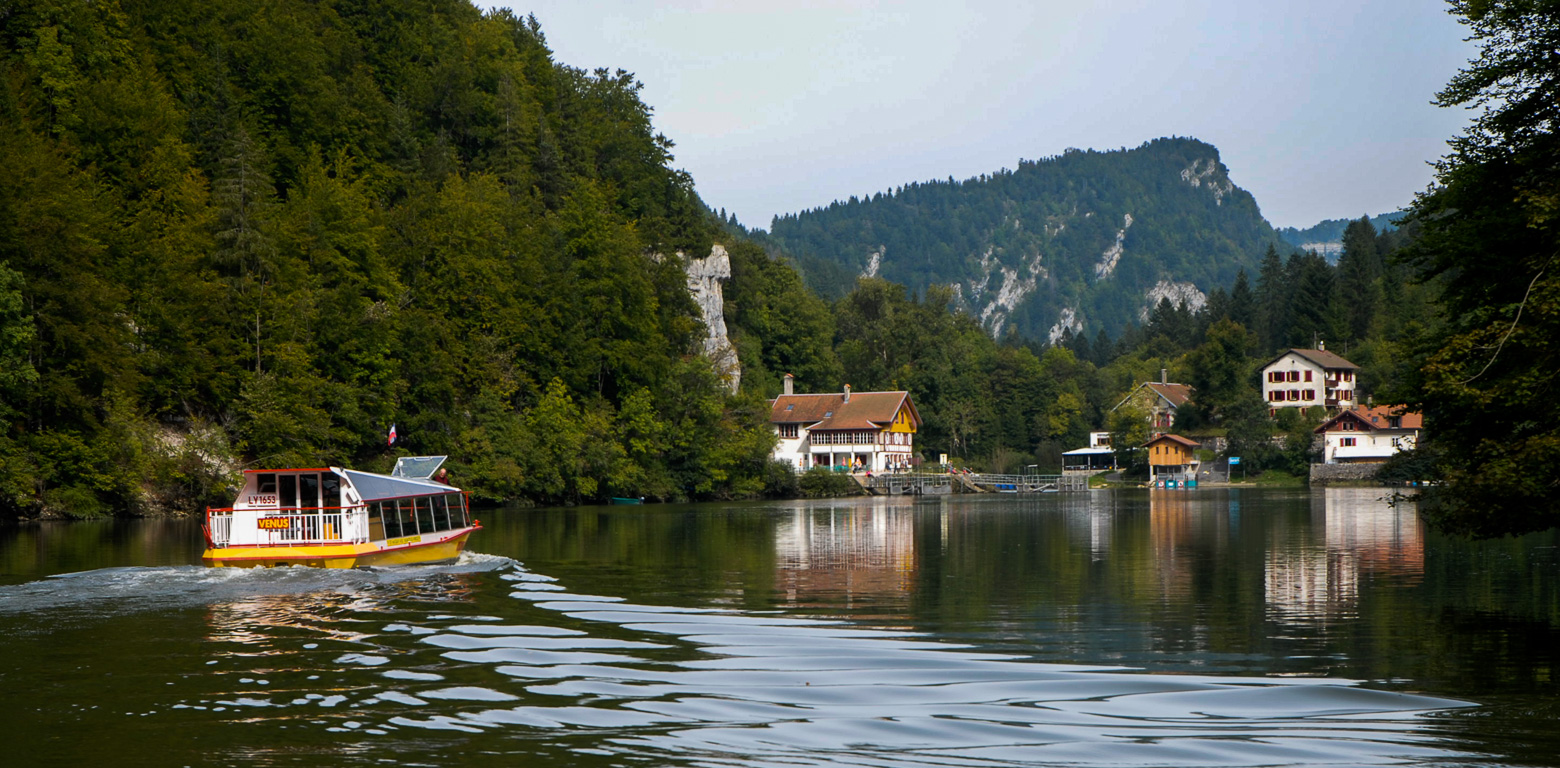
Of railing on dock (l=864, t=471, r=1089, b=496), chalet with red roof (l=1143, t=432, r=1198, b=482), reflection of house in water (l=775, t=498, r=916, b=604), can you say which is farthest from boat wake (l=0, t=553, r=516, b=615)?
chalet with red roof (l=1143, t=432, r=1198, b=482)

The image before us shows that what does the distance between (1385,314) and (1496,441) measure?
135008 mm

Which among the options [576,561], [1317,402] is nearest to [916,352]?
[1317,402]

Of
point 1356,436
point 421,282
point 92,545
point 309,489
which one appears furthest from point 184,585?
point 1356,436

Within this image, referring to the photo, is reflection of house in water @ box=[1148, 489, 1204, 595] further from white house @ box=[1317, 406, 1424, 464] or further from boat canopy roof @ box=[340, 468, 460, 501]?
white house @ box=[1317, 406, 1424, 464]

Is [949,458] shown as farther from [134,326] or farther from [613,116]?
[134,326]

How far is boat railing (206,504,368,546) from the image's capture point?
95.9 feet

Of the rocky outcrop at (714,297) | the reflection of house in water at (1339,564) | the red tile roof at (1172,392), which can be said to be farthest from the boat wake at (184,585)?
the red tile roof at (1172,392)

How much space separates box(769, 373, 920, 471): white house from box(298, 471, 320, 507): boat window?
3464 inches

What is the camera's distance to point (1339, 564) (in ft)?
101

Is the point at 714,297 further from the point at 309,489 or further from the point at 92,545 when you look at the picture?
the point at 309,489

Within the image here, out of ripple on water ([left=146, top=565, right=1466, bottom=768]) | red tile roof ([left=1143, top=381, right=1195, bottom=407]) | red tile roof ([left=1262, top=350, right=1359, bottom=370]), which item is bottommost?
ripple on water ([left=146, top=565, right=1466, bottom=768])

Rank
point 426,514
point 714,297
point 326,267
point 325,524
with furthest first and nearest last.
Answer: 1. point 714,297
2. point 326,267
3. point 426,514
4. point 325,524

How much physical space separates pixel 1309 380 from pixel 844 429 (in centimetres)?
5197

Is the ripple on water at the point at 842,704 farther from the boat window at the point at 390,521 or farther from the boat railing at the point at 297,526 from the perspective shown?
the boat window at the point at 390,521
